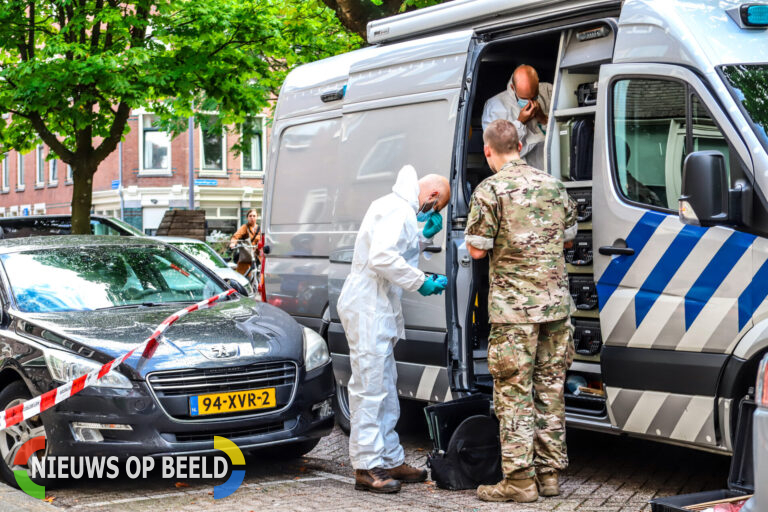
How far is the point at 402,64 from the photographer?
297 inches

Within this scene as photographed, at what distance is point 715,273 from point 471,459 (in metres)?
1.81

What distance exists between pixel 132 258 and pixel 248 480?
6.72ft

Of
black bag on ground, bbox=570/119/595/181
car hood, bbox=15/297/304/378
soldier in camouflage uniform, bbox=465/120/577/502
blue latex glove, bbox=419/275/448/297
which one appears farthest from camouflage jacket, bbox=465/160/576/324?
car hood, bbox=15/297/304/378

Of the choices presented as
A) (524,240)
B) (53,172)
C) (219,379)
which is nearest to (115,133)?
(219,379)

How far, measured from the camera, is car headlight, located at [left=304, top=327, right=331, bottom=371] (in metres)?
6.97

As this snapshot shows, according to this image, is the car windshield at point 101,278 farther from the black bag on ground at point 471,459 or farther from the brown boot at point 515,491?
the brown boot at point 515,491

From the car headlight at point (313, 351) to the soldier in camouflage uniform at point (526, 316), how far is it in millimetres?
1391

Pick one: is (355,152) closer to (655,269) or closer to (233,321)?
(233,321)

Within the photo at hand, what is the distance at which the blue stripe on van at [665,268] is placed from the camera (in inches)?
219

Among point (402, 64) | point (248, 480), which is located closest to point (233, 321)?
point (248, 480)

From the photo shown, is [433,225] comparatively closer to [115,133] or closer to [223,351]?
[223,351]

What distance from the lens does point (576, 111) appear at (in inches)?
256

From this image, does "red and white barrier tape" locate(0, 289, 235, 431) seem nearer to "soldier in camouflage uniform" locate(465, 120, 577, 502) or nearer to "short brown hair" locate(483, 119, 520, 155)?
"soldier in camouflage uniform" locate(465, 120, 577, 502)

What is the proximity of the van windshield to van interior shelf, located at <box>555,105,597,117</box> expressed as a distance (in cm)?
97
